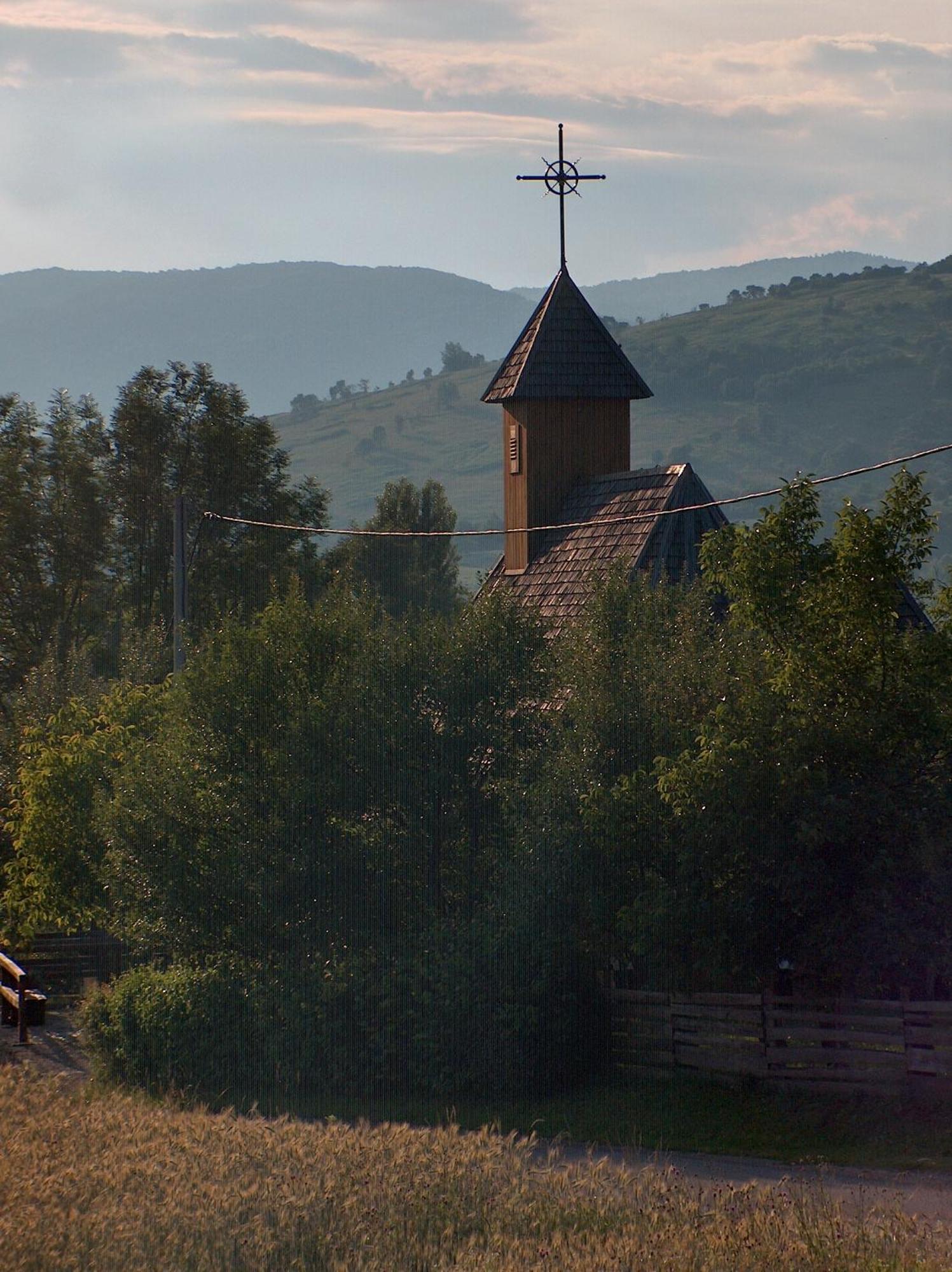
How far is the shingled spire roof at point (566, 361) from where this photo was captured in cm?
3350

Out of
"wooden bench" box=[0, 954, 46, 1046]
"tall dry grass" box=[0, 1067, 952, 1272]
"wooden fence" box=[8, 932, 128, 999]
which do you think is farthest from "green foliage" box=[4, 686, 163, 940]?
"tall dry grass" box=[0, 1067, 952, 1272]

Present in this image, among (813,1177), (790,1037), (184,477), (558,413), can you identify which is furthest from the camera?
(184,477)

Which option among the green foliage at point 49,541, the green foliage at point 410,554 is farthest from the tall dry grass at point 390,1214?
the green foliage at point 410,554

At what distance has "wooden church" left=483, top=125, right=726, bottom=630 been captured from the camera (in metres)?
31.3

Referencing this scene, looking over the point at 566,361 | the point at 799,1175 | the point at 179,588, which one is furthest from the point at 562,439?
the point at 799,1175

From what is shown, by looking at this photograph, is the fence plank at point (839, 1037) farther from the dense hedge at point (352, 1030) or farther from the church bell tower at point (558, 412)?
the church bell tower at point (558, 412)

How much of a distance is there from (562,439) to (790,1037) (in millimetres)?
17504

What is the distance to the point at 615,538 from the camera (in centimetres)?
2997

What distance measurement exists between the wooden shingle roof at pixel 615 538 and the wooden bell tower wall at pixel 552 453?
0.44 m

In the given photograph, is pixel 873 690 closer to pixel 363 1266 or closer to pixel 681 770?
pixel 681 770

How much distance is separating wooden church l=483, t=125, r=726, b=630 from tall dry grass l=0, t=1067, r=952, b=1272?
19.0 metres

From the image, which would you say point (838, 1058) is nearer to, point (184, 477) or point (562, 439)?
point (562, 439)

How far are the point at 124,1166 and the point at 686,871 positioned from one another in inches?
340

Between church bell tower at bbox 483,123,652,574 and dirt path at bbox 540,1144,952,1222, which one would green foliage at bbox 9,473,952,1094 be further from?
church bell tower at bbox 483,123,652,574
